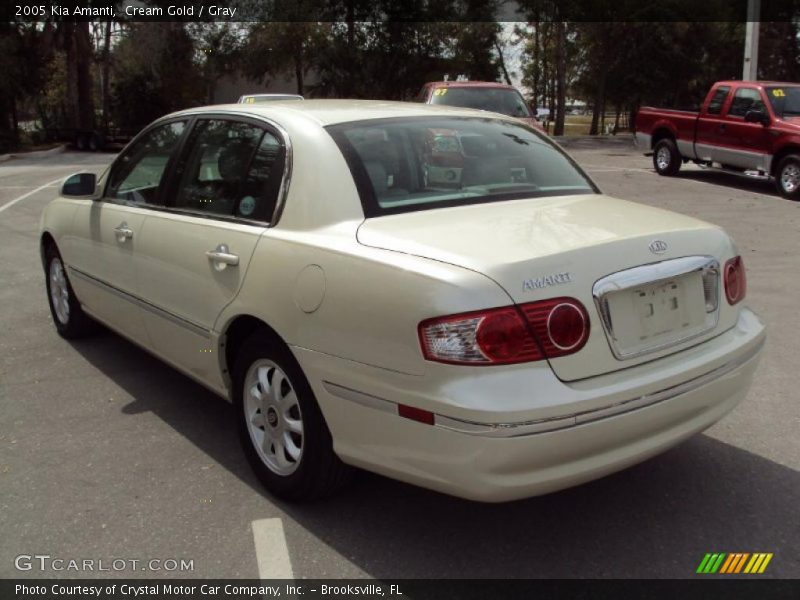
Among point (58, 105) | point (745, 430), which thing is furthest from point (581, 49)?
point (745, 430)

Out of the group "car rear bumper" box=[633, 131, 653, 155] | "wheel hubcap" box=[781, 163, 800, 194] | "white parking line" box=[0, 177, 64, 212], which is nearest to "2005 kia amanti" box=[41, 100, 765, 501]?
"wheel hubcap" box=[781, 163, 800, 194]

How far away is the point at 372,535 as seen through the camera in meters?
3.23

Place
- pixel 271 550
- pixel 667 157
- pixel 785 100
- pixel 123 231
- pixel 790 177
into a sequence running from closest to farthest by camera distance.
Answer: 1. pixel 271 550
2. pixel 123 231
3. pixel 790 177
4. pixel 785 100
5. pixel 667 157

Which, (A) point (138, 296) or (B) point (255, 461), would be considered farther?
(A) point (138, 296)

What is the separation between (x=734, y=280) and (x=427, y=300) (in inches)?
59.1

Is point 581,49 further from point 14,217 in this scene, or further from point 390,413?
point 390,413

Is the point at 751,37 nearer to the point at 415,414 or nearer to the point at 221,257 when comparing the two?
the point at 221,257

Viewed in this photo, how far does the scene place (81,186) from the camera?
16.7 ft

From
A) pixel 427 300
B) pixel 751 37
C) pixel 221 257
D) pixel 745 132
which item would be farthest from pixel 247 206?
pixel 751 37

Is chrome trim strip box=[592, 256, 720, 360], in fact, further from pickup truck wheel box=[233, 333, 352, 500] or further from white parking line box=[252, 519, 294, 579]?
white parking line box=[252, 519, 294, 579]

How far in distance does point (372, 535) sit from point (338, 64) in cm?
3596

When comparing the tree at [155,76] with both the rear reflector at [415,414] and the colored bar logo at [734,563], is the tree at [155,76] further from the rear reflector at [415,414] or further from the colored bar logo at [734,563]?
the colored bar logo at [734,563]

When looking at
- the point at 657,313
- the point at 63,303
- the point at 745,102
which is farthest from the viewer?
the point at 745,102

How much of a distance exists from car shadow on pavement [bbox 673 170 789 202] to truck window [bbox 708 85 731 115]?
1437mm
